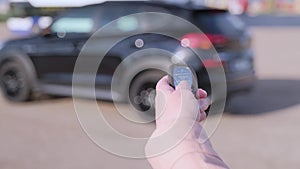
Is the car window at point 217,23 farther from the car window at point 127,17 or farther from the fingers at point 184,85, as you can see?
the fingers at point 184,85

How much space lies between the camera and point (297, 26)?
29562 mm

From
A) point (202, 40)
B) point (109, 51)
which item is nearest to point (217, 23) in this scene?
point (202, 40)

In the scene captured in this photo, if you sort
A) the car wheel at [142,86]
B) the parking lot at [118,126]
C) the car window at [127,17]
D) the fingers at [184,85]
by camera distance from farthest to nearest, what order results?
the car window at [127,17]
the car wheel at [142,86]
the parking lot at [118,126]
the fingers at [184,85]

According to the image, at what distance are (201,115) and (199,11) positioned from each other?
534 cm

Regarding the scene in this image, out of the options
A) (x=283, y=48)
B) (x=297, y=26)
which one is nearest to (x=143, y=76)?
(x=283, y=48)

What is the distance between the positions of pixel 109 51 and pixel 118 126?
3475 mm

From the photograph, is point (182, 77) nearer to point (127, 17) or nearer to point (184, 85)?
point (184, 85)

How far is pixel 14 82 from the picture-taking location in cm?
771

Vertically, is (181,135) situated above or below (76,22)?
below

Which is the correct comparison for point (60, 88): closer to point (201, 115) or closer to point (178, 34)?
point (178, 34)

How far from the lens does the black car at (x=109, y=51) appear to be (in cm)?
625

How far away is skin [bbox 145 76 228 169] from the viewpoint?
4.19ft

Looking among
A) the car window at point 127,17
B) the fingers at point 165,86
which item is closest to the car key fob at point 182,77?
the fingers at point 165,86

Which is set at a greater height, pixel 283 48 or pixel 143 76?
pixel 143 76
